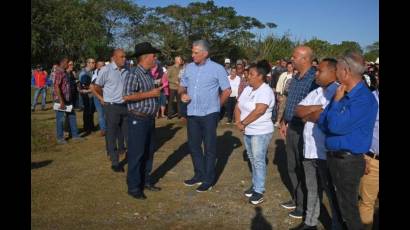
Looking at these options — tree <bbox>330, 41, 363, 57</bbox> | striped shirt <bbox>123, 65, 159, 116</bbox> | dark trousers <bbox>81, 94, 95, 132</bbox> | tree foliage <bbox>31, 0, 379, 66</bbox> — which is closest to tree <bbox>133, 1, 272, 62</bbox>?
tree foliage <bbox>31, 0, 379, 66</bbox>

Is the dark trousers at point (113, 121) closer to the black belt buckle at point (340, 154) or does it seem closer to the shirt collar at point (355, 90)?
the black belt buckle at point (340, 154)

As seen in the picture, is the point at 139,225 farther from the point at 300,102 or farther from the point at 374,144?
the point at 374,144

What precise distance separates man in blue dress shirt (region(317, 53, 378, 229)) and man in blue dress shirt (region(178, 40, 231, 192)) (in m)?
2.60

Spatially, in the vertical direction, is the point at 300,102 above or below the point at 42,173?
above

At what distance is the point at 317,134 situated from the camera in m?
4.61

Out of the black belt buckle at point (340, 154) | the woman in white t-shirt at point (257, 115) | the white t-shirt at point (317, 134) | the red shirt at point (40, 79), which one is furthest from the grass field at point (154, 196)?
the red shirt at point (40, 79)

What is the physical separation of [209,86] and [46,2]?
95.3ft

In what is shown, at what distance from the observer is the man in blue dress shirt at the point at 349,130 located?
376 centimetres

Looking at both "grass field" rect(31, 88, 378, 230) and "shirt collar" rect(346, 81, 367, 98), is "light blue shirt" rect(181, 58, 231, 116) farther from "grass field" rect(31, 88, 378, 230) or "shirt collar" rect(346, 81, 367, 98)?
"shirt collar" rect(346, 81, 367, 98)

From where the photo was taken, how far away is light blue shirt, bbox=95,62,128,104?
8078mm

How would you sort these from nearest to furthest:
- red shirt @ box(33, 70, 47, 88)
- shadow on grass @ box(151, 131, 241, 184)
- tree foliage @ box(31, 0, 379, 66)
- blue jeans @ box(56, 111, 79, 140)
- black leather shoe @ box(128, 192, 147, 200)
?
1. black leather shoe @ box(128, 192, 147, 200)
2. shadow on grass @ box(151, 131, 241, 184)
3. blue jeans @ box(56, 111, 79, 140)
4. red shirt @ box(33, 70, 47, 88)
5. tree foliage @ box(31, 0, 379, 66)
